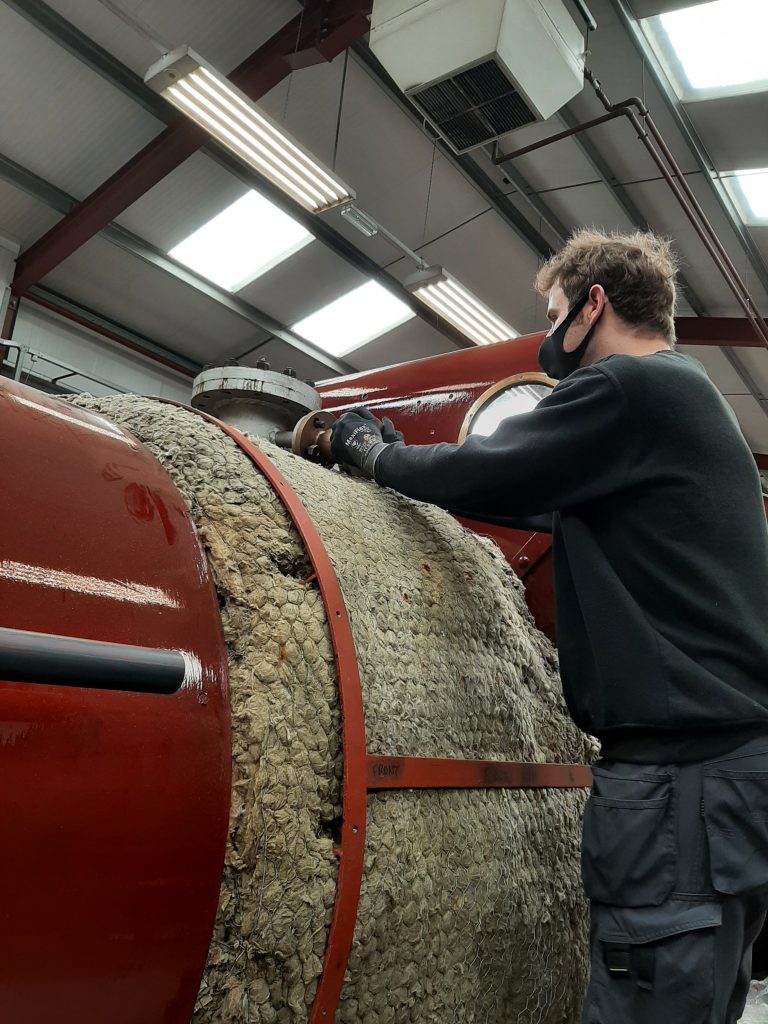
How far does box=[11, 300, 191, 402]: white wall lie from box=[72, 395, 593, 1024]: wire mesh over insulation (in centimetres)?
705

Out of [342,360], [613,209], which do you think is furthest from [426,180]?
[342,360]

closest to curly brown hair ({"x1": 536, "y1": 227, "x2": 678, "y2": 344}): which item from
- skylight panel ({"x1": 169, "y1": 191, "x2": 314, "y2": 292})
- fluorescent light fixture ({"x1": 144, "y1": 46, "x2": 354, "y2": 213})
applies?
fluorescent light fixture ({"x1": 144, "y1": 46, "x2": 354, "y2": 213})

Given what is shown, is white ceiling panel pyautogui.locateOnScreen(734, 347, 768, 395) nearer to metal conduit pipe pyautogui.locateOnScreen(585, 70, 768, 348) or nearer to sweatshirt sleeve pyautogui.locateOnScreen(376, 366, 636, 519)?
metal conduit pipe pyautogui.locateOnScreen(585, 70, 768, 348)

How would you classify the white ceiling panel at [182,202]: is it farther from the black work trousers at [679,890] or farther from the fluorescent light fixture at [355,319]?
the black work trousers at [679,890]

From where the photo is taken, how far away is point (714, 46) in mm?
5215

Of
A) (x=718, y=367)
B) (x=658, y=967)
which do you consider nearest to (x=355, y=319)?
(x=718, y=367)

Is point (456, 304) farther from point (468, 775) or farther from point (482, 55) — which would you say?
point (468, 775)

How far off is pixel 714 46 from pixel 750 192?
179 cm

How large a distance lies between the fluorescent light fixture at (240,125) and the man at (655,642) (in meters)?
4.18

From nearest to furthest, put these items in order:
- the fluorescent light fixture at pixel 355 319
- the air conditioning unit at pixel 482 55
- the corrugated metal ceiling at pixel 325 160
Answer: the air conditioning unit at pixel 482 55, the corrugated metal ceiling at pixel 325 160, the fluorescent light fixture at pixel 355 319

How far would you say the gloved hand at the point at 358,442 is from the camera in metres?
1.64

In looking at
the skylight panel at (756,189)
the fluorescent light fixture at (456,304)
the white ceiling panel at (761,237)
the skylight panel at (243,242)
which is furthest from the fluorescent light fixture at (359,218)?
the white ceiling panel at (761,237)

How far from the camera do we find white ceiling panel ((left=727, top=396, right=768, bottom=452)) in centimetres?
1084

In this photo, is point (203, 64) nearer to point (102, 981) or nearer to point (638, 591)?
point (638, 591)
